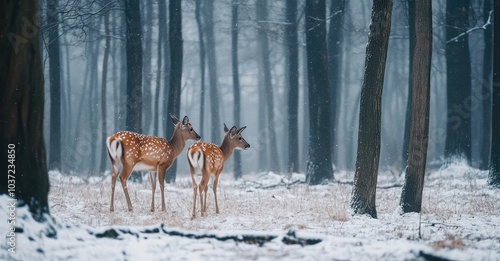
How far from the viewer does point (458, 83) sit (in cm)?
2078

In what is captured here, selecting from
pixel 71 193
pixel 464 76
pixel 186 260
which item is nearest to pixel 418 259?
pixel 186 260

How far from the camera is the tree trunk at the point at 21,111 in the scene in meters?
7.03

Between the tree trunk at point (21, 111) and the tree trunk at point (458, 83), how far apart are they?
1592 cm

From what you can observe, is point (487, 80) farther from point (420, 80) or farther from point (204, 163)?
point (204, 163)

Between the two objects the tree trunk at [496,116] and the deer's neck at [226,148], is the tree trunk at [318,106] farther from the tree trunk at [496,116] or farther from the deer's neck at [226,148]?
the deer's neck at [226,148]

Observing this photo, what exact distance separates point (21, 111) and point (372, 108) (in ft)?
19.2

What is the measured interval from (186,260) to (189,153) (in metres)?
5.06

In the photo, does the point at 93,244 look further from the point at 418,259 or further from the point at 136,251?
the point at 418,259

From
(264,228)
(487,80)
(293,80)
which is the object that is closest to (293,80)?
(293,80)

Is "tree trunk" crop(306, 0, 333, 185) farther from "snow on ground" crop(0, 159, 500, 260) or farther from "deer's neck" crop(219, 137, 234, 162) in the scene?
"deer's neck" crop(219, 137, 234, 162)

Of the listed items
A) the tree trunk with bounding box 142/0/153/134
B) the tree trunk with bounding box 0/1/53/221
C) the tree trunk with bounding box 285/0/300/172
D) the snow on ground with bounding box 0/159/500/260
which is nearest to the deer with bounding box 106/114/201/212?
the snow on ground with bounding box 0/159/500/260

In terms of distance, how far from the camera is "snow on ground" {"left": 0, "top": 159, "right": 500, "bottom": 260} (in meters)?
6.47

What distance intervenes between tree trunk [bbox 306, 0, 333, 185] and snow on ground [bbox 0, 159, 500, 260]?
2.51 metres

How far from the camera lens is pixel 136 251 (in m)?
6.55
